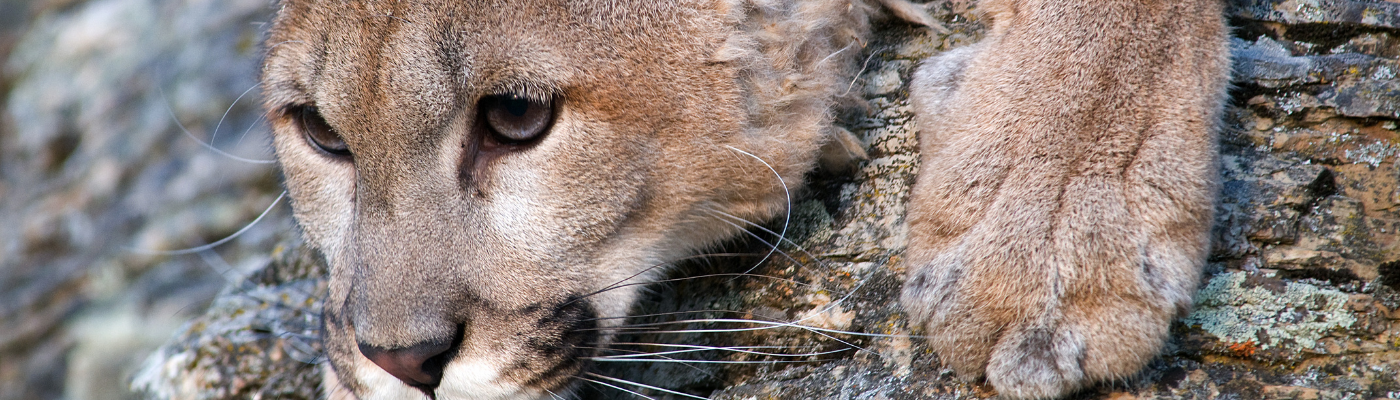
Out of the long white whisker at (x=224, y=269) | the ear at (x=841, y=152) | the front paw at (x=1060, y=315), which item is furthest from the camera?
the long white whisker at (x=224, y=269)

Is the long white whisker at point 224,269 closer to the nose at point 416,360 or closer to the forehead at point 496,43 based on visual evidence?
the nose at point 416,360

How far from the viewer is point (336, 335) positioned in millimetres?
2436

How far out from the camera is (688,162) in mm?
2170

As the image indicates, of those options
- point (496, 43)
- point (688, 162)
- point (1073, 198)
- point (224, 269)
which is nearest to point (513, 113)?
point (496, 43)

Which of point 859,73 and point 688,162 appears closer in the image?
point 688,162

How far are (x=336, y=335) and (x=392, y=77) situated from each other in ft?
→ 2.61

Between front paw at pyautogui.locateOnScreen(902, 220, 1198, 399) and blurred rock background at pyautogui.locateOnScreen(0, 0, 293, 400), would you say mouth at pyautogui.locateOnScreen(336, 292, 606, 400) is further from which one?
blurred rock background at pyautogui.locateOnScreen(0, 0, 293, 400)

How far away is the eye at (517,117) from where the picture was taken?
212 centimetres

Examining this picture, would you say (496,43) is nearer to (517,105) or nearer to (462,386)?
(517,105)

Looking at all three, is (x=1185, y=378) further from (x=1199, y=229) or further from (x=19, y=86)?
(x=19, y=86)

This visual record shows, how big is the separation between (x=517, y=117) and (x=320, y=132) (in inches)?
28.0

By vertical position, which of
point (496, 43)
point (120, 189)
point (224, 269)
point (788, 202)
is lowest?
point (120, 189)

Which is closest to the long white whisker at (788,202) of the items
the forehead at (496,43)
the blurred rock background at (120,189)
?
the forehead at (496,43)

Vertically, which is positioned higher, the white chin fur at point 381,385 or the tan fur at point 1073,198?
the tan fur at point 1073,198
